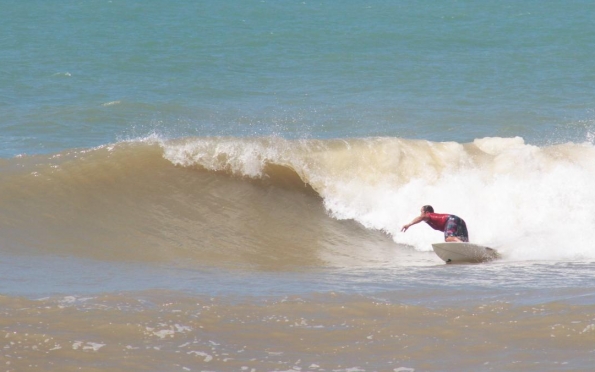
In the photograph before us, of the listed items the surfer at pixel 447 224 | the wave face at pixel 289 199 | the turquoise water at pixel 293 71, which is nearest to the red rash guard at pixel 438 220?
the surfer at pixel 447 224

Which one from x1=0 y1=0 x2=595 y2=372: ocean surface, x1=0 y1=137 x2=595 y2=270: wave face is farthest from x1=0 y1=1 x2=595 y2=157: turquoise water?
x1=0 y1=137 x2=595 y2=270: wave face

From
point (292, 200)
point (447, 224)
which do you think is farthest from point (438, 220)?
point (292, 200)

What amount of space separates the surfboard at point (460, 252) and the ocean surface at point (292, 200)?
0.27 metres

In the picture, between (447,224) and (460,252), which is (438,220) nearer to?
(447,224)

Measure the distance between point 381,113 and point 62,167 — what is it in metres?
10.4

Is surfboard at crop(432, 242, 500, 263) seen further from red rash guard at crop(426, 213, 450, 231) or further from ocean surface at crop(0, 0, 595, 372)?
red rash guard at crop(426, 213, 450, 231)

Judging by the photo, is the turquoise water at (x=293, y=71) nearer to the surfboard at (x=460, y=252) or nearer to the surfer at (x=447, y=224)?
the surfer at (x=447, y=224)

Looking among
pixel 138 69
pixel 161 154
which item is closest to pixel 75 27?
pixel 138 69

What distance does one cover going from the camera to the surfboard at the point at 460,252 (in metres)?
11.2

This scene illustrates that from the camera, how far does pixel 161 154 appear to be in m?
14.8

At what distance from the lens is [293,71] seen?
2786 centimetres

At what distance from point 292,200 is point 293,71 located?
14260 mm

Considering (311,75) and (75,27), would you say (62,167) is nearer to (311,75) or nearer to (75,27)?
(311,75)

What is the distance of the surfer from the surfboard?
347 millimetres
